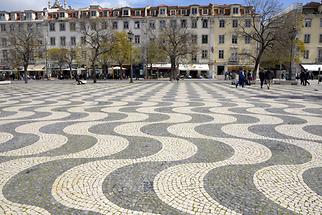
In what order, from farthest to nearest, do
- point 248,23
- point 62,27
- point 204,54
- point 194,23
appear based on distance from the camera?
point 62,27
point 204,54
point 194,23
point 248,23

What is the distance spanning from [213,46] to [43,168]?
5432 cm

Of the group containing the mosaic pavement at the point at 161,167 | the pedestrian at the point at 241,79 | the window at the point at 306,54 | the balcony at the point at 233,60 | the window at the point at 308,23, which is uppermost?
the window at the point at 308,23

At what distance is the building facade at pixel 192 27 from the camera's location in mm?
55250

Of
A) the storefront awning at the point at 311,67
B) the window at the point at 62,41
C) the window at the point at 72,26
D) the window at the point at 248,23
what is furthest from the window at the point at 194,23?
the window at the point at 62,41

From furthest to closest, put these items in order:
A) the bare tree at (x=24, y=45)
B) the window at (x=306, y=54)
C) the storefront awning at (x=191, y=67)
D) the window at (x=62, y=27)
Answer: the window at (x=62, y=27), the storefront awning at (x=191, y=67), the window at (x=306, y=54), the bare tree at (x=24, y=45)

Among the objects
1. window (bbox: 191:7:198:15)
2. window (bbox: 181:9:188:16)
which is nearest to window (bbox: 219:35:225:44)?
window (bbox: 191:7:198:15)

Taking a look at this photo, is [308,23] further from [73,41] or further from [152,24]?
[73,41]

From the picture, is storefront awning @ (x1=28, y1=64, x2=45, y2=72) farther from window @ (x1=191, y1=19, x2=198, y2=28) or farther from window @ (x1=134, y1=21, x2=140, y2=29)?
window @ (x1=191, y1=19, x2=198, y2=28)

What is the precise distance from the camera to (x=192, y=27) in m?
55.7

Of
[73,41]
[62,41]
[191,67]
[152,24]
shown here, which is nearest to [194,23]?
[152,24]

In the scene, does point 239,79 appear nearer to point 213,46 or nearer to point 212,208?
point 212,208

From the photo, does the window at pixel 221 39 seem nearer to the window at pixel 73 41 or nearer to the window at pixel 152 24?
the window at pixel 152 24

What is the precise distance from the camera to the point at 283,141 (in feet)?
19.7

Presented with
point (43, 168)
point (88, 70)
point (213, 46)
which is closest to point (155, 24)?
point (213, 46)
